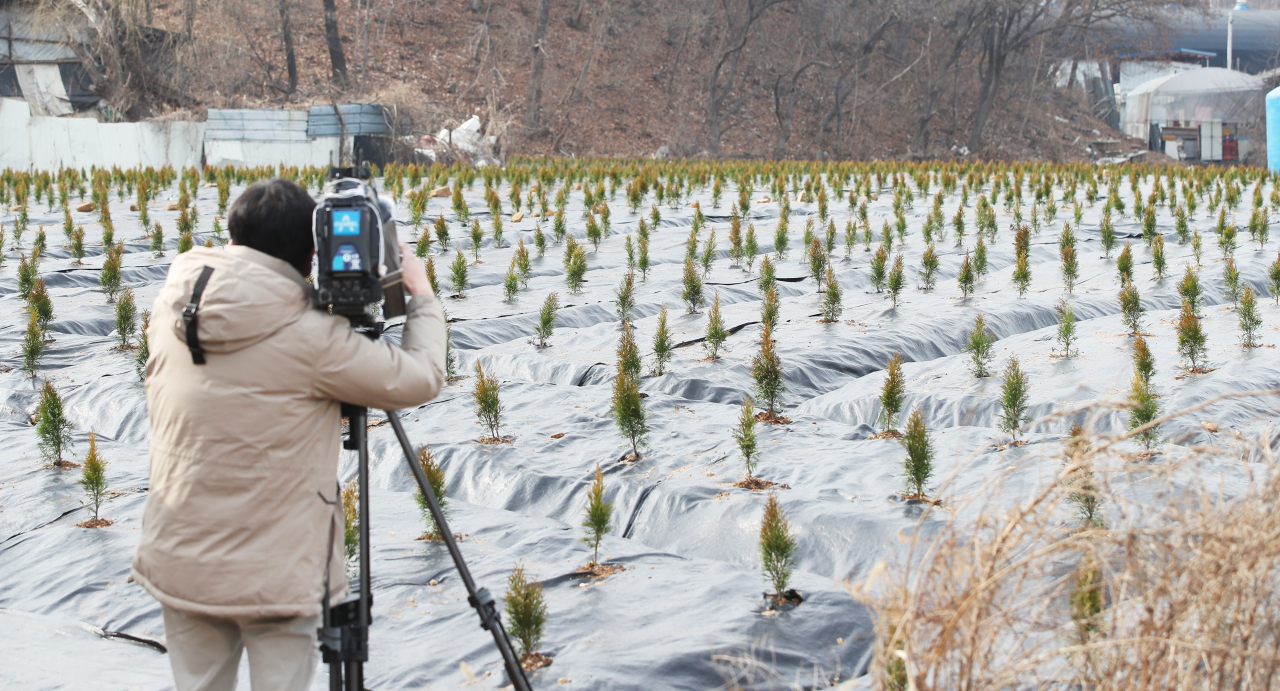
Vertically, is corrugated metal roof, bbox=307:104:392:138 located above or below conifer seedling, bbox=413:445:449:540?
above

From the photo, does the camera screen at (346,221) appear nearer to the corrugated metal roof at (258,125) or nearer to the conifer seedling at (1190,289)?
the conifer seedling at (1190,289)

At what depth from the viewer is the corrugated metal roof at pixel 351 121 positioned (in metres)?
19.9

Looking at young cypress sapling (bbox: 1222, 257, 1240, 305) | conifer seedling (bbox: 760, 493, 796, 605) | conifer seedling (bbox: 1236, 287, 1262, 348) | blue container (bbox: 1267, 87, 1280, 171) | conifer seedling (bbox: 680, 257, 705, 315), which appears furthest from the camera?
blue container (bbox: 1267, 87, 1280, 171)

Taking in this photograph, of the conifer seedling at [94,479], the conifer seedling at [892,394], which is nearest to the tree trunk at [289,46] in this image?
the conifer seedling at [94,479]

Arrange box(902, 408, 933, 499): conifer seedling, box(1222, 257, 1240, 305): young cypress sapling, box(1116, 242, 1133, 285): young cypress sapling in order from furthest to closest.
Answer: box(1116, 242, 1133, 285): young cypress sapling < box(1222, 257, 1240, 305): young cypress sapling < box(902, 408, 933, 499): conifer seedling

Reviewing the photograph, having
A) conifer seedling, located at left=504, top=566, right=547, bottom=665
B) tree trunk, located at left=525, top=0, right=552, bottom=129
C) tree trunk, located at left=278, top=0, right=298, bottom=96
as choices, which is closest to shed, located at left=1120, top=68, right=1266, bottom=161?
tree trunk, located at left=525, top=0, right=552, bottom=129

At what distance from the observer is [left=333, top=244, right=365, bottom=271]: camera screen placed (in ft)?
6.17

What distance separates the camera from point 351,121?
65.3 ft

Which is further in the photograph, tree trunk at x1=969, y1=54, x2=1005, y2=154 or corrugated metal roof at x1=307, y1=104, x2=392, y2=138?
tree trunk at x1=969, y1=54, x2=1005, y2=154

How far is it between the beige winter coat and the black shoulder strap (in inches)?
0.5

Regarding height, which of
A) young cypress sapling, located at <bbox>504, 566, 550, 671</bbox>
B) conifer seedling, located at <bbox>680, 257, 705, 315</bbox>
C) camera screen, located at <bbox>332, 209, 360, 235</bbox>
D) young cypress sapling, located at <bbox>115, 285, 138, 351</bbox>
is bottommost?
young cypress sapling, located at <bbox>504, 566, 550, 671</bbox>

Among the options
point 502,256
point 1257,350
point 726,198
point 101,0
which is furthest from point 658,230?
point 101,0

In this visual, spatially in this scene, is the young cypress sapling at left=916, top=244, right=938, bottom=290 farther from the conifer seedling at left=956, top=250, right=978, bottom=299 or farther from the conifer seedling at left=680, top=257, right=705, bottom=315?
the conifer seedling at left=680, top=257, right=705, bottom=315

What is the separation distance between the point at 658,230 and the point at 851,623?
7.92 m
